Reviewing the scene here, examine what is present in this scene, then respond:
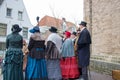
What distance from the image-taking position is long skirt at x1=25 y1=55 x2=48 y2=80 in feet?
27.3

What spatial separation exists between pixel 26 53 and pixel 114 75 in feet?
11.7

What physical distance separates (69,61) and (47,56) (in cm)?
92

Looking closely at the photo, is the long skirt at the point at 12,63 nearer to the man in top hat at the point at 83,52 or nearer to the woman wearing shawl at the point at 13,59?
the woman wearing shawl at the point at 13,59

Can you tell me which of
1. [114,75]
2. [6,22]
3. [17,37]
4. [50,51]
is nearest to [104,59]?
[114,75]

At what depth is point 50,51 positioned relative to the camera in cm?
870

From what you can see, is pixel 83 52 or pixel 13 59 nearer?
pixel 13 59

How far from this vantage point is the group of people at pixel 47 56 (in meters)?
8.27

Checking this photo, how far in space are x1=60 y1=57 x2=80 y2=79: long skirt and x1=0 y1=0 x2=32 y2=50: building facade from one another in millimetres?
27178

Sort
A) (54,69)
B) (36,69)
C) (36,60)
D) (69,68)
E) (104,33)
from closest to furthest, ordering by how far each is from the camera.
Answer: (36,69)
(36,60)
(54,69)
(69,68)
(104,33)

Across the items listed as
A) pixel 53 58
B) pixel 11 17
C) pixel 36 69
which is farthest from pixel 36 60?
pixel 11 17

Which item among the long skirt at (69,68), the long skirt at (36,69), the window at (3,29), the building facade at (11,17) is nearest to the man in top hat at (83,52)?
the long skirt at (69,68)

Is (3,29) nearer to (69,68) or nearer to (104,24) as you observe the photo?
(104,24)

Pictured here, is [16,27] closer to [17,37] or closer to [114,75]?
[17,37]

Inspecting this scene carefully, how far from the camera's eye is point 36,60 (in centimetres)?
845
